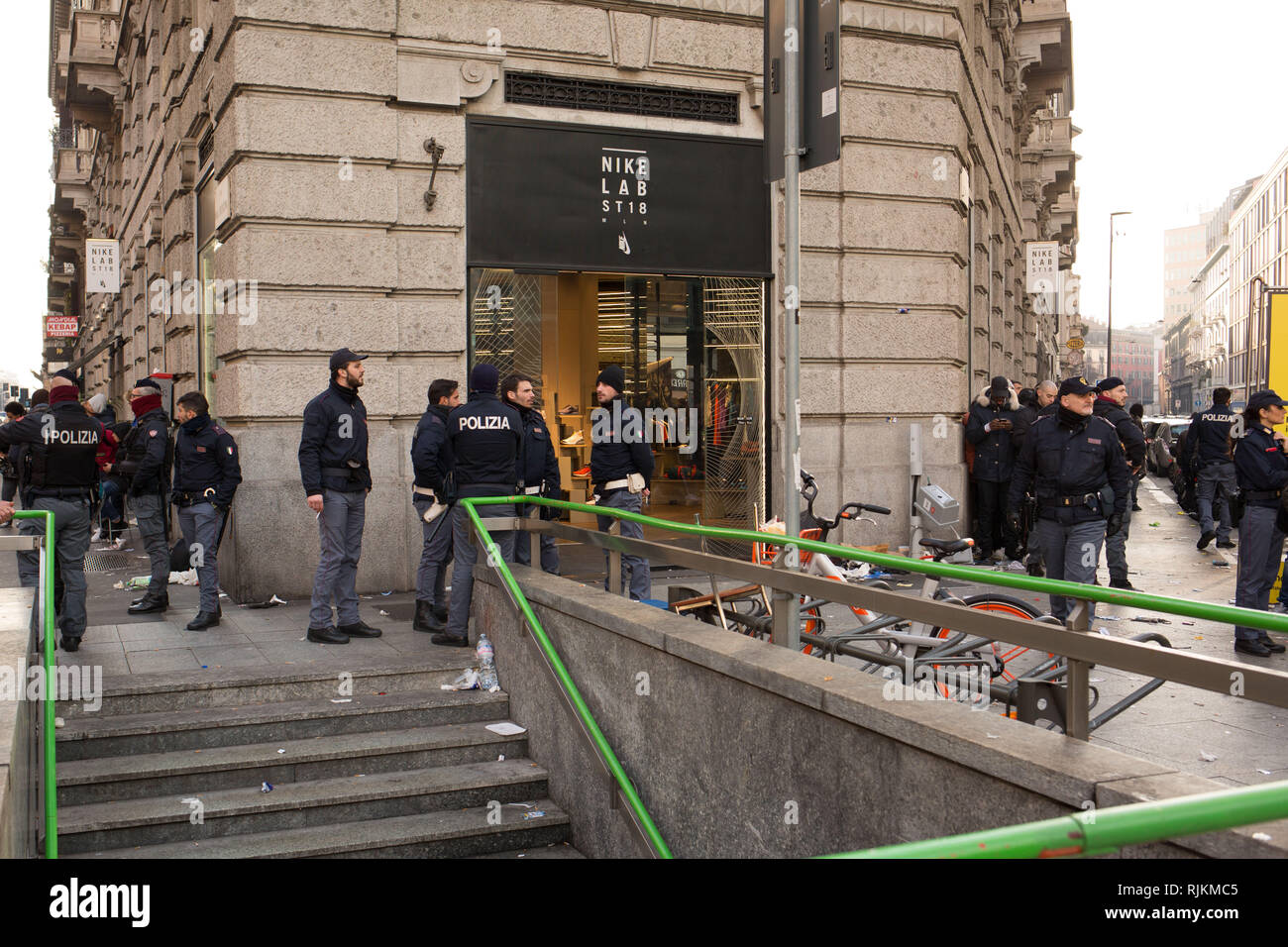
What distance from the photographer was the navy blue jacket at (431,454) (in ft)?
27.9

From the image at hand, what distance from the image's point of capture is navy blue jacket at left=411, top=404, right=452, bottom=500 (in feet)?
27.9

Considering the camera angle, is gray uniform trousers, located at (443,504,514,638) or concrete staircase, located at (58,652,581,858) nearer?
concrete staircase, located at (58,652,581,858)

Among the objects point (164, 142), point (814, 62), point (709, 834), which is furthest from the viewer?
point (164, 142)

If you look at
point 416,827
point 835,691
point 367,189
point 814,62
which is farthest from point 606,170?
point 835,691

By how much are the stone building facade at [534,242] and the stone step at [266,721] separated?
3.48 m

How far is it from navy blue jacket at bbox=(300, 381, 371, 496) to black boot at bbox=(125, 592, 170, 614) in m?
2.09

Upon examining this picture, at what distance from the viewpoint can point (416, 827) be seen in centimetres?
607

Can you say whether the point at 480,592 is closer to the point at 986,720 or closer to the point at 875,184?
the point at 986,720

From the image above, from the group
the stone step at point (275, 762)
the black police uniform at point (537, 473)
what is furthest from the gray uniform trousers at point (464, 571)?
the stone step at point (275, 762)

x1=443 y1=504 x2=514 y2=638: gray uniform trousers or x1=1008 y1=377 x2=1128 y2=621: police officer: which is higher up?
x1=1008 y1=377 x2=1128 y2=621: police officer

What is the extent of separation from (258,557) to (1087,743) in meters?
8.02

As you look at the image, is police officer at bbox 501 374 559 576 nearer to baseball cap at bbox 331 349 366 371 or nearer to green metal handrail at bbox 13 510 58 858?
baseball cap at bbox 331 349 366 371

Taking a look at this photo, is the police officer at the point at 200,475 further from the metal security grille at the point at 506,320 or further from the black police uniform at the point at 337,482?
the metal security grille at the point at 506,320

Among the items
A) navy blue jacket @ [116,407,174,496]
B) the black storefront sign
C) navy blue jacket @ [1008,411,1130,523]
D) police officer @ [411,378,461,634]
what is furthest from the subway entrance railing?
the black storefront sign
